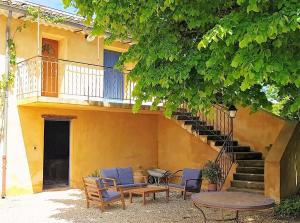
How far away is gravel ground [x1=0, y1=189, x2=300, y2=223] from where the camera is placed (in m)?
8.96

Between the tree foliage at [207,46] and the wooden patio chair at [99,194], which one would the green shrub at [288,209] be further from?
the wooden patio chair at [99,194]

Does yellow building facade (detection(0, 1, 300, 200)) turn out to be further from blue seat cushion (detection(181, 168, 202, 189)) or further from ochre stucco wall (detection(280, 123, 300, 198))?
blue seat cushion (detection(181, 168, 202, 189))

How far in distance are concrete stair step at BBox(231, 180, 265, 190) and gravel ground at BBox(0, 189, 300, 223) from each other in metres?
1.81

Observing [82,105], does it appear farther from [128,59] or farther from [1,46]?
[128,59]

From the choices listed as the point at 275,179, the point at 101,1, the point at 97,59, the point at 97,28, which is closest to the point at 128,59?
the point at 97,28

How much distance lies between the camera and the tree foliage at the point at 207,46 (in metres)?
4.70

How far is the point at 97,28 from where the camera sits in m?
6.68

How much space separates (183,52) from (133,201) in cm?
639

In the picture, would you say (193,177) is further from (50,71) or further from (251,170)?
(50,71)

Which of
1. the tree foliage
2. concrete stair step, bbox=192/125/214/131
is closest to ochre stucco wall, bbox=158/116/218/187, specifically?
concrete stair step, bbox=192/125/214/131

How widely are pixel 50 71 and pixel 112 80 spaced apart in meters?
2.62

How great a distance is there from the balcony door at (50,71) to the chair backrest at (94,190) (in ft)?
15.2

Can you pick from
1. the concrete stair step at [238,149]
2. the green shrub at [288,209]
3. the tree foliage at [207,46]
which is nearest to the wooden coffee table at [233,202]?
the tree foliage at [207,46]

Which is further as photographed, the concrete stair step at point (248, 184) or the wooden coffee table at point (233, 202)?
the concrete stair step at point (248, 184)
